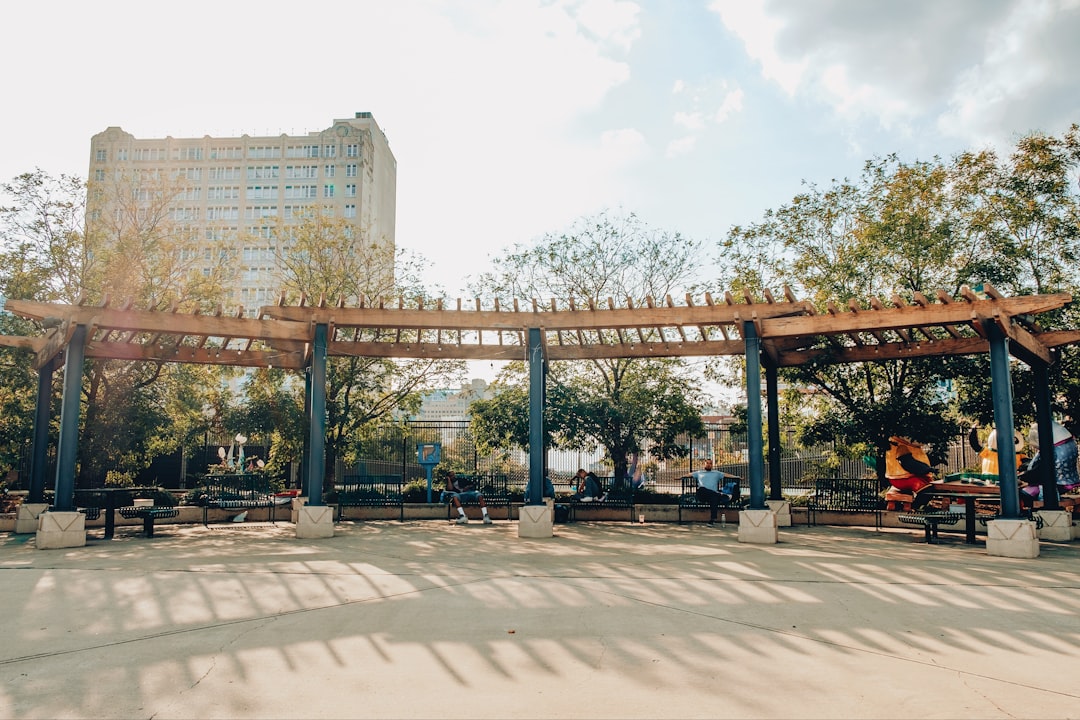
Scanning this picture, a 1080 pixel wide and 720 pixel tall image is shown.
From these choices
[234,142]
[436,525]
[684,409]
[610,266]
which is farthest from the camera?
[234,142]

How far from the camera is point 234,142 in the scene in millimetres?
75688

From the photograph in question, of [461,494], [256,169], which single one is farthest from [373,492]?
[256,169]

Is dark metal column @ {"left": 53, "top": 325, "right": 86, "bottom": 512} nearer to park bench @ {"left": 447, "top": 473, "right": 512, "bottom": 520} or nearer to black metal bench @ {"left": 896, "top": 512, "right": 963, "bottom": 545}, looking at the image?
park bench @ {"left": 447, "top": 473, "right": 512, "bottom": 520}

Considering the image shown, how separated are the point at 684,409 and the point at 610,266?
4691mm

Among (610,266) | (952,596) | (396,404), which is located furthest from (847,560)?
(396,404)

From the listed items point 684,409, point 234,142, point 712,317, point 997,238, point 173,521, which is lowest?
point 173,521

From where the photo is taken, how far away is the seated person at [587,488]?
1734cm

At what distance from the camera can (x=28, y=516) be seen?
47.9 ft

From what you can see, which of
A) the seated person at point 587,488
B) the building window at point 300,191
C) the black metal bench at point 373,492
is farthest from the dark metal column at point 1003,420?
the building window at point 300,191

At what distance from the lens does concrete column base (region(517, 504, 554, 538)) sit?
13844mm

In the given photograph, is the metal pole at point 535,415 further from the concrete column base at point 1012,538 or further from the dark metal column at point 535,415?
the concrete column base at point 1012,538

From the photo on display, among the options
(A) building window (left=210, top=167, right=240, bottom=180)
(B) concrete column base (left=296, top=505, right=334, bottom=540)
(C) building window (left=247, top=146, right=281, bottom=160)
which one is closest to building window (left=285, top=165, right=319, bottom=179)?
(C) building window (left=247, top=146, right=281, bottom=160)

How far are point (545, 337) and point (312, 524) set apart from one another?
554cm

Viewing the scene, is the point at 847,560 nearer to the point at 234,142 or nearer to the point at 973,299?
the point at 973,299
